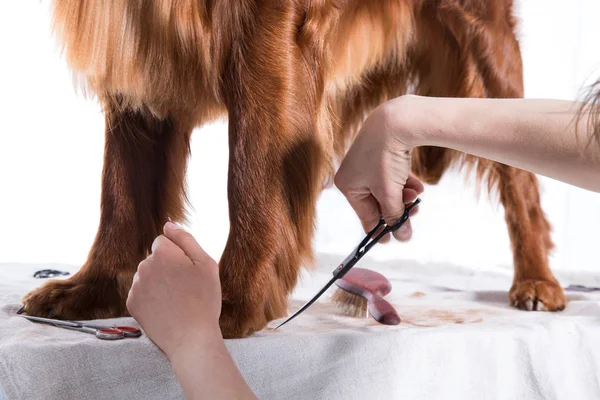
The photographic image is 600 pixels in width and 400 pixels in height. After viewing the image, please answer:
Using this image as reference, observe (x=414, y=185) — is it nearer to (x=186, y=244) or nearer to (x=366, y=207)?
(x=366, y=207)

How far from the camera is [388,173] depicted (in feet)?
2.69

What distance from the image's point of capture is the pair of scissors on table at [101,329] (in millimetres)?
862

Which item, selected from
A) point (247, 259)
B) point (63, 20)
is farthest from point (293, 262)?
point (63, 20)

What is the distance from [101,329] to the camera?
0.89 metres

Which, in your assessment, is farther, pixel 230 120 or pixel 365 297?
pixel 365 297

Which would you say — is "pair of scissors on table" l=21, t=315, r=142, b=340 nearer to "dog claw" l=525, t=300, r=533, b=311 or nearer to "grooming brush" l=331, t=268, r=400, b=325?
"grooming brush" l=331, t=268, r=400, b=325

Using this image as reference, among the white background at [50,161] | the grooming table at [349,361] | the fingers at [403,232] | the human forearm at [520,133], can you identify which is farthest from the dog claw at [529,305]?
the human forearm at [520,133]

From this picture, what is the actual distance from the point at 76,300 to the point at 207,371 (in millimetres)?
445

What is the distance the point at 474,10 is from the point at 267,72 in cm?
68

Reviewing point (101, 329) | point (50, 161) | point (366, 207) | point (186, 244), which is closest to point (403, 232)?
point (366, 207)

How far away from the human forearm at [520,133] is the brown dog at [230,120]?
261mm

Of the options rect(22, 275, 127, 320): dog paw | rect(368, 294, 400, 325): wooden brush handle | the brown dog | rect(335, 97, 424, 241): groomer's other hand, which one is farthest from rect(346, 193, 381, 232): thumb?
rect(22, 275, 127, 320): dog paw

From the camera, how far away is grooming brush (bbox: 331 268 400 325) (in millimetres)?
1116

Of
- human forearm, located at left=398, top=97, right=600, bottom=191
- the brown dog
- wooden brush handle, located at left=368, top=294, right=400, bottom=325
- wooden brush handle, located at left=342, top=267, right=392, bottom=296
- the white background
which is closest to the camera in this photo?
human forearm, located at left=398, top=97, right=600, bottom=191
